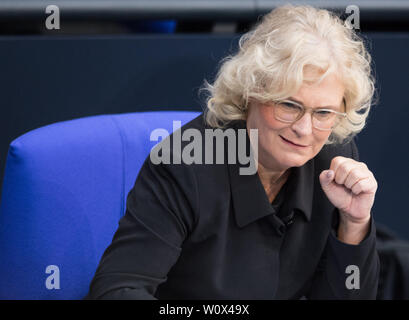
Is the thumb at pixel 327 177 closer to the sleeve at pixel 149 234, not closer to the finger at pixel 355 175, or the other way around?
the finger at pixel 355 175

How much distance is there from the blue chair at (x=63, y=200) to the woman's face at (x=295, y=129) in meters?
0.34

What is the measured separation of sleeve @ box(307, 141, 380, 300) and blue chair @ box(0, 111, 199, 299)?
0.48 meters

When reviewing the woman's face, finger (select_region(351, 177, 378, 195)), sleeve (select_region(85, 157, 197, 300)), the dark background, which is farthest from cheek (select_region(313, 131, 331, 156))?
the dark background

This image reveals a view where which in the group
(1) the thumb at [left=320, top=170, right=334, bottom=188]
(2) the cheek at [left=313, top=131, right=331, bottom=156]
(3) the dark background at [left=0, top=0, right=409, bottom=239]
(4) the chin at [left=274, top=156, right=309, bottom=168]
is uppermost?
(3) the dark background at [left=0, top=0, right=409, bottom=239]

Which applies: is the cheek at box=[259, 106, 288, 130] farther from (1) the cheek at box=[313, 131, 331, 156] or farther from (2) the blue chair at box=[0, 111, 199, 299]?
(2) the blue chair at box=[0, 111, 199, 299]

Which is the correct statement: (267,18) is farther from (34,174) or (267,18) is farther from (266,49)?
(34,174)

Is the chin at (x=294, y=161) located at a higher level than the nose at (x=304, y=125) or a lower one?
lower

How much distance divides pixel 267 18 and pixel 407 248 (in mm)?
797

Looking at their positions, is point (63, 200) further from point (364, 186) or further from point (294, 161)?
point (364, 186)

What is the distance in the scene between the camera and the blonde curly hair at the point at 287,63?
100cm

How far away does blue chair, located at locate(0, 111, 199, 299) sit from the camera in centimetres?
115

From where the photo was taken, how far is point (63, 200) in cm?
119

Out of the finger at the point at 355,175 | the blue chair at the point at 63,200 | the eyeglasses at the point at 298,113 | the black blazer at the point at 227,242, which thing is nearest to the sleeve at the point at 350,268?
the black blazer at the point at 227,242

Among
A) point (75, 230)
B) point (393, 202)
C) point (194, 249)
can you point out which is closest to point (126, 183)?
point (75, 230)
